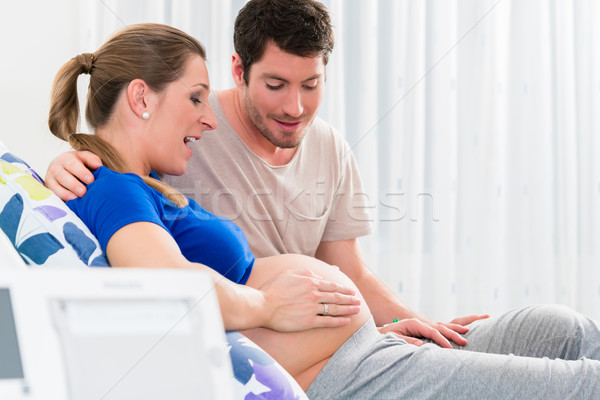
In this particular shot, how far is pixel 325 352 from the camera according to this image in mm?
1097

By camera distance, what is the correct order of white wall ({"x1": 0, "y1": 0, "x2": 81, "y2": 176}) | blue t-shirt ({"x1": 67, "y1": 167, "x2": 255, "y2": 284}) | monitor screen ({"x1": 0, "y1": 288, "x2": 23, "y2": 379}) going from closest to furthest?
monitor screen ({"x1": 0, "y1": 288, "x2": 23, "y2": 379}), blue t-shirt ({"x1": 67, "y1": 167, "x2": 255, "y2": 284}), white wall ({"x1": 0, "y1": 0, "x2": 81, "y2": 176})

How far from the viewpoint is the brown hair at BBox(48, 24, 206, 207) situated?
Result: 48.3 inches

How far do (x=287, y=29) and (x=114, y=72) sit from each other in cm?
51

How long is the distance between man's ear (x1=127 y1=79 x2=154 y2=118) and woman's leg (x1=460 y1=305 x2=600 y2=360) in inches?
33.2

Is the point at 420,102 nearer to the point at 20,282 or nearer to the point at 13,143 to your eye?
the point at 13,143

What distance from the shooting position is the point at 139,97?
1235mm

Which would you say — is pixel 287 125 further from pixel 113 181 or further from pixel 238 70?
pixel 113 181

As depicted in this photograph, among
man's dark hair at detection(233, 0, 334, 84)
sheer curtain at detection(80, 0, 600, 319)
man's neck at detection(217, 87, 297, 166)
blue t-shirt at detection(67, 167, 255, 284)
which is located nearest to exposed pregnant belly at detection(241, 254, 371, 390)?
blue t-shirt at detection(67, 167, 255, 284)

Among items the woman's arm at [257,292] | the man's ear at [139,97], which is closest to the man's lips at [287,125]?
the man's ear at [139,97]

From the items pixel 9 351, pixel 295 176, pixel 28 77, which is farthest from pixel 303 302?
pixel 28 77

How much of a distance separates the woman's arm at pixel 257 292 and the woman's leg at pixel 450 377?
97 mm

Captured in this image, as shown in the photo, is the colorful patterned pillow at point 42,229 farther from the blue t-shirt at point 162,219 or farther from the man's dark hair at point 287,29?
the man's dark hair at point 287,29

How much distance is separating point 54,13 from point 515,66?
76.7 inches

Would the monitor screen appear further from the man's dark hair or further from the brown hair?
the man's dark hair
